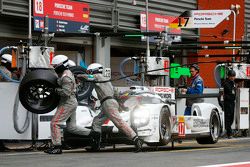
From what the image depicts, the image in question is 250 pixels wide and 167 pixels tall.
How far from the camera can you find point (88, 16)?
22297mm

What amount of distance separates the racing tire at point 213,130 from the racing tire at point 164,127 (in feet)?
6.22

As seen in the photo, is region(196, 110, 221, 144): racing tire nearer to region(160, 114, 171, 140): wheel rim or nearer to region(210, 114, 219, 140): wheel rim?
region(210, 114, 219, 140): wheel rim

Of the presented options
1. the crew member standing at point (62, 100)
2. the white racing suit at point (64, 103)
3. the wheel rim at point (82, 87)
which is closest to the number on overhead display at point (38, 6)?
the wheel rim at point (82, 87)

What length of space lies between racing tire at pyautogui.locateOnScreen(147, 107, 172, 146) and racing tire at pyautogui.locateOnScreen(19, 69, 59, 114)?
2.01 metres

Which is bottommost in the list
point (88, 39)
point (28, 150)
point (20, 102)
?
point (28, 150)

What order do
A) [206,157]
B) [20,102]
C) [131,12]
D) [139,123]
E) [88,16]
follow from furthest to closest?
[131,12] → [88,16] → [20,102] → [139,123] → [206,157]

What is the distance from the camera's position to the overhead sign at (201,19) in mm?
18297

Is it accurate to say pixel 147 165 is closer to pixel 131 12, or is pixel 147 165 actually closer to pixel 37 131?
pixel 37 131

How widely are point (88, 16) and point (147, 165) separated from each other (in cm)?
1230

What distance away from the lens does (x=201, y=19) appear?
61.1ft

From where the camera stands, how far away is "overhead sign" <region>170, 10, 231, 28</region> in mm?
18297

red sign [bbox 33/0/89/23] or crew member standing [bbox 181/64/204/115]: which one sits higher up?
red sign [bbox 33/0/89/23]

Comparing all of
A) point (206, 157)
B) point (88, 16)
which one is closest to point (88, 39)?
point (88, 16)

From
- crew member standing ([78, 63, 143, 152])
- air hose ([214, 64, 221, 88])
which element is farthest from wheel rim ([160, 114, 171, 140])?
air hose ([214, 64, 221, 88])
